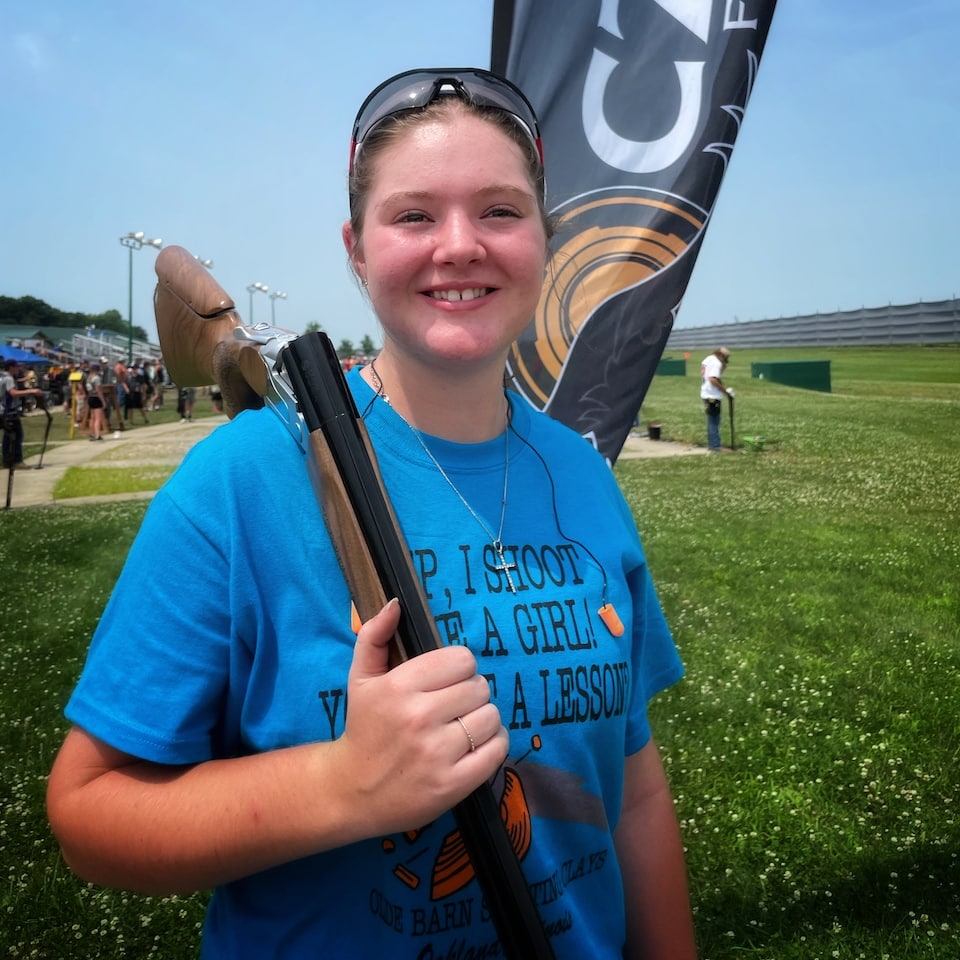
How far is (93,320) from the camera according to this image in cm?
11388

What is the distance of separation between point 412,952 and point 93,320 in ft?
421

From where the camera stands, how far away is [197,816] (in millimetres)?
972

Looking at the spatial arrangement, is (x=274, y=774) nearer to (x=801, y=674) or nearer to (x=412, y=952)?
(x=412, y=952)

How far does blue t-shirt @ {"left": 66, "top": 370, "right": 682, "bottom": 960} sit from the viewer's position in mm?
1032

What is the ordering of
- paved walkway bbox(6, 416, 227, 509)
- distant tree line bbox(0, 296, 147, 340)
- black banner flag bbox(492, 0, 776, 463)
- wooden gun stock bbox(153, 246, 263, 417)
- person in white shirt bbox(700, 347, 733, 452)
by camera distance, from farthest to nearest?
distant tree line bbox(0, 296, 147, 340) → person in white shirt bbox(700, 347, 733, 452) → paved walkway bbox(6, 416, 227, 509) → black banner flag bbox(492, 0, 776, 463) → wooden gun stock bbox(153, 246, 263, 417)

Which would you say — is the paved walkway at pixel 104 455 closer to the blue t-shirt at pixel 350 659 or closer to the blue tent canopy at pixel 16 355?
the blue t-shirt at pixel 350 659

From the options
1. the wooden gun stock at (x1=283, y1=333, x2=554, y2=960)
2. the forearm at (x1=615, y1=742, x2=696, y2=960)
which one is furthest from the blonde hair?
the forearm at (x1=615, y1=742, x2=696, y2=960)

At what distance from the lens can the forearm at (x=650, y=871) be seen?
4.96 ft

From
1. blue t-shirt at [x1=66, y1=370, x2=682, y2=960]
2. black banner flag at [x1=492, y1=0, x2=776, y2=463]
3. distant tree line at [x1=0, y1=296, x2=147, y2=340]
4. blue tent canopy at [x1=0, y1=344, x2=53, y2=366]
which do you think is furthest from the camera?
distant tree line at [x1=0, y1=296, x2=147, y2=340]

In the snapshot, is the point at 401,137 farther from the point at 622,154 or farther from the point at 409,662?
the point at 622,154

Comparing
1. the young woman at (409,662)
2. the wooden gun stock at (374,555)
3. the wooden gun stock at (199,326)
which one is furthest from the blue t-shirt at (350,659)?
the wooden gun stock at (199,326)

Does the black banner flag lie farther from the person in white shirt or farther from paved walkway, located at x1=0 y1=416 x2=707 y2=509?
the person in white shirt

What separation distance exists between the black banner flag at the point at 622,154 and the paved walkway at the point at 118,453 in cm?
1113

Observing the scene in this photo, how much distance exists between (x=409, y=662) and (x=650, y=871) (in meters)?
0.95
